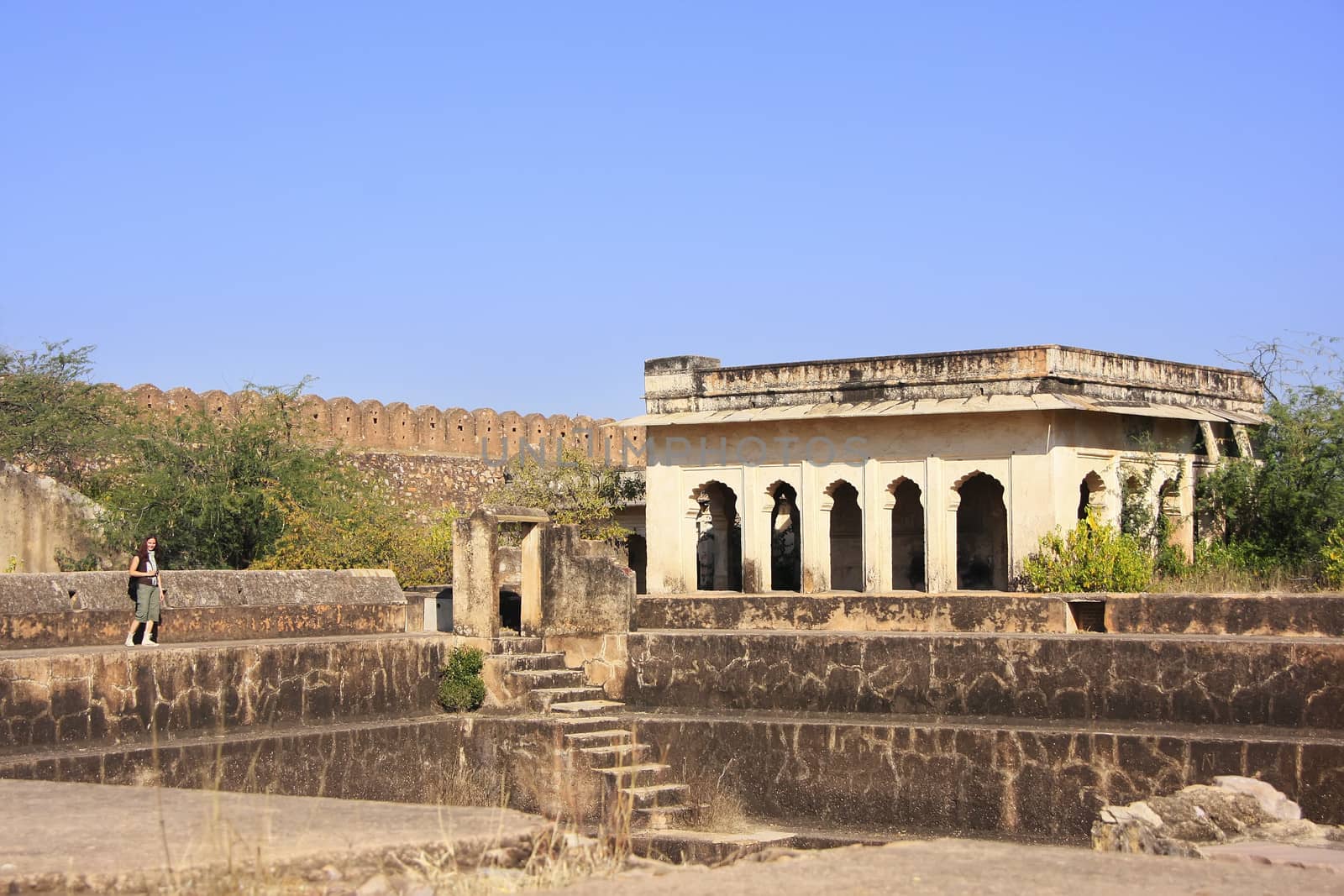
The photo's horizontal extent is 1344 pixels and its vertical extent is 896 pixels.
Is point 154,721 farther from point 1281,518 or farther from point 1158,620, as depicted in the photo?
point 1281,518

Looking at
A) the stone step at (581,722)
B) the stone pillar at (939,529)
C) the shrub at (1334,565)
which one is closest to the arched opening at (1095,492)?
the stone pillar at (939,529)

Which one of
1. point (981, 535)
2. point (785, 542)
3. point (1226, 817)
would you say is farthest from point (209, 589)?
point (981, 535)

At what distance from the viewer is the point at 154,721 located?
442 inches

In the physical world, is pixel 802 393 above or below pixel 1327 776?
above

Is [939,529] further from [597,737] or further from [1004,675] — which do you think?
[597,737]

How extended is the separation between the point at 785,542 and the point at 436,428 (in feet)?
33.0

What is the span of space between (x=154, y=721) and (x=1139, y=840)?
673 centimetres

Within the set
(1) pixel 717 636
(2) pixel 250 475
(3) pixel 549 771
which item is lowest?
(3) pixel 549 771

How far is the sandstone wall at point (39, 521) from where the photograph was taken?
16.4 meters

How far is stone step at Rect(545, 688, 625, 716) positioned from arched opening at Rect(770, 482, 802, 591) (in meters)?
7.73

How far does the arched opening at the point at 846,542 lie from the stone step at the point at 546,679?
8095mm

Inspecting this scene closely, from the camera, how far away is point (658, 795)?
1242cm

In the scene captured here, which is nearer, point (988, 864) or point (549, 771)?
point (988, 864)

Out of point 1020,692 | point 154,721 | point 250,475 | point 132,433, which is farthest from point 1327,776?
point 132,433
